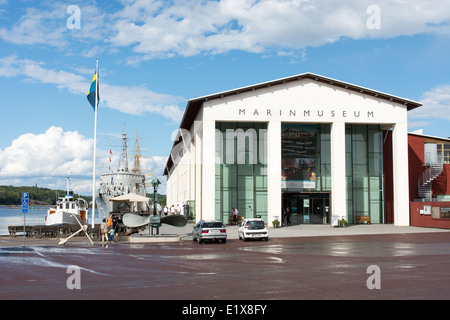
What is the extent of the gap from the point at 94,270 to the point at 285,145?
31858 mm

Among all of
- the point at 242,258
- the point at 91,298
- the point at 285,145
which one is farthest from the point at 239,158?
the point at 91,298

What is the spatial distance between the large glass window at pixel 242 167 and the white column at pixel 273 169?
102 inches

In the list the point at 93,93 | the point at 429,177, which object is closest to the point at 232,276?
the point at 93,93

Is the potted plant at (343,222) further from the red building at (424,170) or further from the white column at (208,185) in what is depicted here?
the white column at (208,185)

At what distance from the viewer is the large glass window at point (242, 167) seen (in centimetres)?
4438

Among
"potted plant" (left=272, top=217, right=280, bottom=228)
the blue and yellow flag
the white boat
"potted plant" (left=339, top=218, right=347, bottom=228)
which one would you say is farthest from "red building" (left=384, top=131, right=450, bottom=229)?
the white boat

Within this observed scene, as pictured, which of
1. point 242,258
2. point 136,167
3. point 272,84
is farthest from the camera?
point 136,167

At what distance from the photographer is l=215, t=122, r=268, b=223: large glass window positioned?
4438 cm

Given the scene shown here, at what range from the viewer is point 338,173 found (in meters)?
42.2

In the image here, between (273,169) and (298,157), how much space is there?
17.1 ft

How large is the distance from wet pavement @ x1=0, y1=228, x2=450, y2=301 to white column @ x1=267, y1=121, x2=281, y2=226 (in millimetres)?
19693

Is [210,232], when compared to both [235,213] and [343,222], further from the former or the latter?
[343,222]
